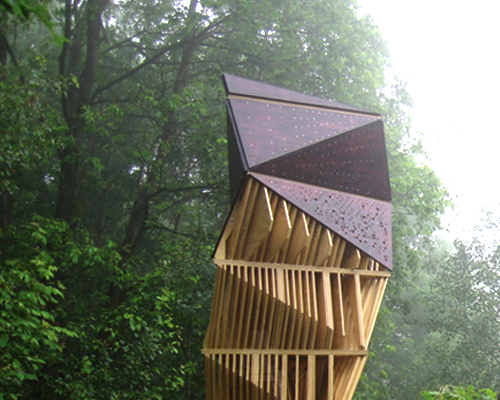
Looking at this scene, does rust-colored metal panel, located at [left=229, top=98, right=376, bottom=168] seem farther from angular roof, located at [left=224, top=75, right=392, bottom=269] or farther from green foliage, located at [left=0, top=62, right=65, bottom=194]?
green foliage, located at [left=0, top=62, right=65, bottom=194]

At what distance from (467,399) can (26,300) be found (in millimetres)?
4006

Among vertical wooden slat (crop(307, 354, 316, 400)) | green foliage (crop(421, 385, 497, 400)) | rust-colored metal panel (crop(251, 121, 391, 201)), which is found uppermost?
rust-colored metal panel (crop(251, 121, 391, 201))

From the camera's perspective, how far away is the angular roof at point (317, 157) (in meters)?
5.21

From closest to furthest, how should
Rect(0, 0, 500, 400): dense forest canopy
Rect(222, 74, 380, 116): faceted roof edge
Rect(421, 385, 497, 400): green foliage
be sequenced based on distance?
1. Rect(421, 385, 497, 400): green foliage
2. Rect(222, 74, 380, 116): faceted roof edge
3. Rect(0, 0, 500, 400): dense forest canopy

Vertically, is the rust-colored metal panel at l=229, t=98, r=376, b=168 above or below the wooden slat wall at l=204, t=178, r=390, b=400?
above

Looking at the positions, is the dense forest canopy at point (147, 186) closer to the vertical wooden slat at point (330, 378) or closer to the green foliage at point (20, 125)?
the green foliage at point (20, 125)

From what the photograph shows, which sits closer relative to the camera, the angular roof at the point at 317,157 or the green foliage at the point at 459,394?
the green foliage at the point at 459,394

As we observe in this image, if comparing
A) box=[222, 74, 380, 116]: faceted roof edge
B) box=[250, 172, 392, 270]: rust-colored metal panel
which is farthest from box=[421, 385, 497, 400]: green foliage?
box=[222, 74, 380, 116]: faceted roof edge

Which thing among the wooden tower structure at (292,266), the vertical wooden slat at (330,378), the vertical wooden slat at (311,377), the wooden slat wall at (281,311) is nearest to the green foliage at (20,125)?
the wooden tower structure at (292,266)

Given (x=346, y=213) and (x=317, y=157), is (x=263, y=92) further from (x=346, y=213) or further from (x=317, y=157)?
(x=346, y=213)

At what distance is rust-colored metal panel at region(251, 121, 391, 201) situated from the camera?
5.28 meters

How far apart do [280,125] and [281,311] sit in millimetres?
1613

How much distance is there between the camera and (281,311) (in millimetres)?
5027

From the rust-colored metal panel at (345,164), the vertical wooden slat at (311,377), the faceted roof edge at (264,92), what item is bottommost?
the vertical wooden slat at (311,377)
